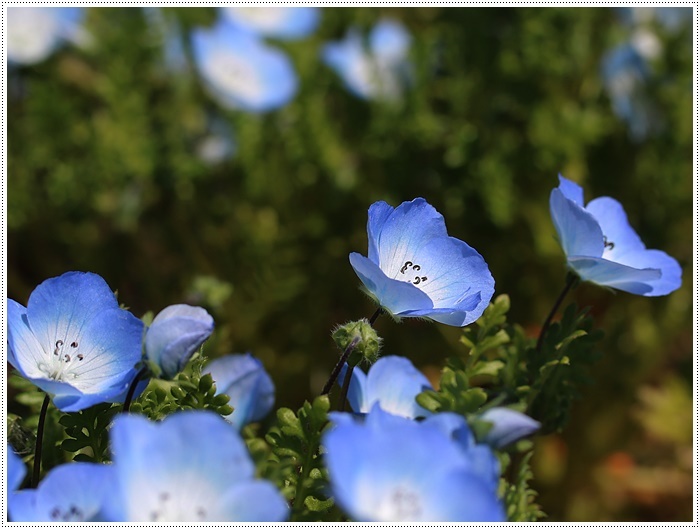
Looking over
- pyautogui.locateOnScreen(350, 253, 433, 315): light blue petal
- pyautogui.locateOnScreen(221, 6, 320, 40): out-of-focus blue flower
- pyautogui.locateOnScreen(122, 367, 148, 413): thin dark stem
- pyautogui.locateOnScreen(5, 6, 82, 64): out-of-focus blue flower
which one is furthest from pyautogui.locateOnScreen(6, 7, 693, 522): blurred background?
pyautogui.locateOnScreen(122, 367, 148, 413): thin dark stem

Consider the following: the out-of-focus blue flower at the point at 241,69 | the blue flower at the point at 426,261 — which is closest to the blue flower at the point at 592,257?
the blue flower at the point at 426,261

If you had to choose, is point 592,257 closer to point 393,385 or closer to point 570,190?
point 570,190

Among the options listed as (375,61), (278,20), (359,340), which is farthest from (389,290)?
(278,20)

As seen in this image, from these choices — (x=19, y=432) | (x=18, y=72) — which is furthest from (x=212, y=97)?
(x=19, y=432)

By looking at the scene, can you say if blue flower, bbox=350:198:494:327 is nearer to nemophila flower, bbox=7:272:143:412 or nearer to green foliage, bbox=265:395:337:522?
green foliage, bbox=265:395:337:522

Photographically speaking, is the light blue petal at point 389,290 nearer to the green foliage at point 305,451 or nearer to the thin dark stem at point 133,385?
the green foliage at point 305,451
